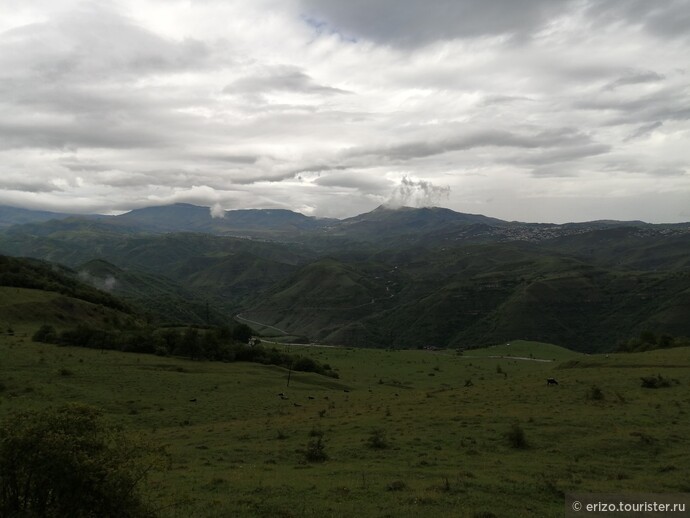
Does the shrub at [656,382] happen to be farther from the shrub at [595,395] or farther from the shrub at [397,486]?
the shrub at [397,486]

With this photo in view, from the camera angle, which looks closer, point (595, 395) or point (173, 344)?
point (595, 395)

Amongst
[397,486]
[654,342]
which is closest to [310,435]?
[397,486]

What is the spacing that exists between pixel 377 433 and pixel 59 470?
21331 millimetres

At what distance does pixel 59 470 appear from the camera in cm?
1333

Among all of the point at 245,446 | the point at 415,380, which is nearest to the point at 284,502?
the point at 245,446

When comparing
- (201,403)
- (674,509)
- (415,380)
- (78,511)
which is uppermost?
(78,511)

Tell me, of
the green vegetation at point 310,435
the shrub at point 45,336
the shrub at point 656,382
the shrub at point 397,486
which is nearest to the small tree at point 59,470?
the green vegetation at point 310,435

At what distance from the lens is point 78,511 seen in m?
13.8

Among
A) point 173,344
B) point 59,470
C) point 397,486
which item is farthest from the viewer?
point 173,344

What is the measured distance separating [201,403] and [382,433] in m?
24.7

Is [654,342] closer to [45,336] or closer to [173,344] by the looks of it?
[173,344]

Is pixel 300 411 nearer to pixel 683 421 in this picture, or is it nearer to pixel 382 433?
pixel 382 433

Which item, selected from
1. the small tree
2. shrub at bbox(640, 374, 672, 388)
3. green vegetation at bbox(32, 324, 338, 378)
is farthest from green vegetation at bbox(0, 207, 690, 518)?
green vegetation at bbox(32, 324, 338, 378)

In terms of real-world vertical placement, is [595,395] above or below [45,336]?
above
